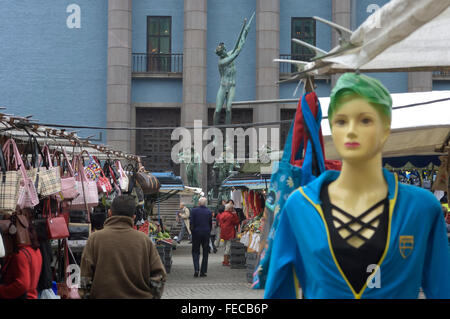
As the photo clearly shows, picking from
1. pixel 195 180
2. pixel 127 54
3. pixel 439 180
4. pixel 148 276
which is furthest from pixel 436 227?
pixel 127 54

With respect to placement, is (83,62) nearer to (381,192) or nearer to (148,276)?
(148,276)

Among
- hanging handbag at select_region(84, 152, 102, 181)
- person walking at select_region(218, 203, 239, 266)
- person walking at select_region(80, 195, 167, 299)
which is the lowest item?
person walking at select_region(218, 203, 239, 266)

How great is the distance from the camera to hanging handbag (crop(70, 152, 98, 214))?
1057 centimetres

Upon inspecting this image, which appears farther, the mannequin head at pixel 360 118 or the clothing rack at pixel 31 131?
the clothing rack at pixel 31 131

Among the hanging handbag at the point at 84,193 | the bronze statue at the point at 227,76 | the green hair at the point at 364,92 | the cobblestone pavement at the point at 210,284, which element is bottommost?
the cobblestone pavement at the point at 210,284

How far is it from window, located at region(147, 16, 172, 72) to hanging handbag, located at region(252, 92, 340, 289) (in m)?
34.3

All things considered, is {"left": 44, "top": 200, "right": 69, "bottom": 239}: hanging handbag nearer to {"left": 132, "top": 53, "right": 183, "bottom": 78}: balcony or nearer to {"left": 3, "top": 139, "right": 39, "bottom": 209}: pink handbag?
{"left": 3, "top": 139, "right": 39, "bottom": 209}: pink handbag

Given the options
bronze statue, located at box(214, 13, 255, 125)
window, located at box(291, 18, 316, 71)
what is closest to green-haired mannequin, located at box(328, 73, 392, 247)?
bronze statue, located at box(214, 13, 255, 125)

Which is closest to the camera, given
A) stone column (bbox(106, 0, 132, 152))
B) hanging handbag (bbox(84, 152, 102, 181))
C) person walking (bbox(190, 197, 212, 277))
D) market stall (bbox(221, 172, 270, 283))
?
hanging handbag (bbox(84, 152, 102, 181))

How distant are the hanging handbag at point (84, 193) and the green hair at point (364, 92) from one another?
7.42m

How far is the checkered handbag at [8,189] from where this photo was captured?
7.55m

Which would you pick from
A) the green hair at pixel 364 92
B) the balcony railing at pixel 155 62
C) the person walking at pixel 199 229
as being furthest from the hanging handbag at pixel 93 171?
the balcony railing at pixel 155 62

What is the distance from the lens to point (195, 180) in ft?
104

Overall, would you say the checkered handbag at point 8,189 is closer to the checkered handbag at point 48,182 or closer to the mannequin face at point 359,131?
the checkered handbag at point 48,182
